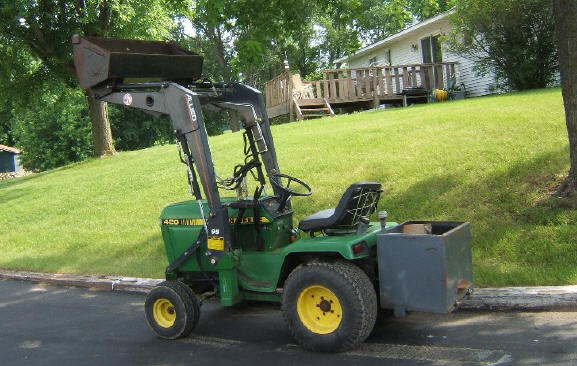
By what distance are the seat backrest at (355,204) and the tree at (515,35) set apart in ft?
41.7

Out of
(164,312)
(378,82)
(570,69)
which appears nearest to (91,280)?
(164,312)

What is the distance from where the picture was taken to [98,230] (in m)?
11.1

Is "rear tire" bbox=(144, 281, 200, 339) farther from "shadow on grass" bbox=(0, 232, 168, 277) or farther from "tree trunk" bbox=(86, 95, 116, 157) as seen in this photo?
"tree trunk" bbox=(86, 95, 116, 157)

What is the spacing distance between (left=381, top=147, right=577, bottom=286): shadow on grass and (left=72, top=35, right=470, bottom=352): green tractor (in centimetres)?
189

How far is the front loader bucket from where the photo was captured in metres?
5.29

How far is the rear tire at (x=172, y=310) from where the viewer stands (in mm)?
5496

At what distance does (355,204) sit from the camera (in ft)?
16.9

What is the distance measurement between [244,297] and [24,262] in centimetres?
611

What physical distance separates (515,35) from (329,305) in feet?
45.6

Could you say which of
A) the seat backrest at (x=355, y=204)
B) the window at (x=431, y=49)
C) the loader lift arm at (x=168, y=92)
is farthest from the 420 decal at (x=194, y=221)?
the window at (x=431, y=49)

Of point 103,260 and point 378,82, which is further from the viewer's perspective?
point 378,82

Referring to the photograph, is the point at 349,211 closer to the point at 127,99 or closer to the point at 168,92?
the point at 168,92

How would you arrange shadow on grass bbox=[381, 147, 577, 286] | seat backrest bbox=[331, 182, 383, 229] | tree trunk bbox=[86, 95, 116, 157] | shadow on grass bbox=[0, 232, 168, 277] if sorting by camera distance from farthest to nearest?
tree trunk bbox=[86, 95, 116, 157]
shadow on grass bbox=[0, 232, 168, 277]
shadow on grass bbox=[381, 147, 577, 286]
seat backrest bbox=[331, 182, 383, 229]

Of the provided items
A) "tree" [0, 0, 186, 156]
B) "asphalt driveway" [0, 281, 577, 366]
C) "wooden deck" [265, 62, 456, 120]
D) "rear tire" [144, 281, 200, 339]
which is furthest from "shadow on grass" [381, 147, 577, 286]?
"tree" [0, 0, 186, 156]
